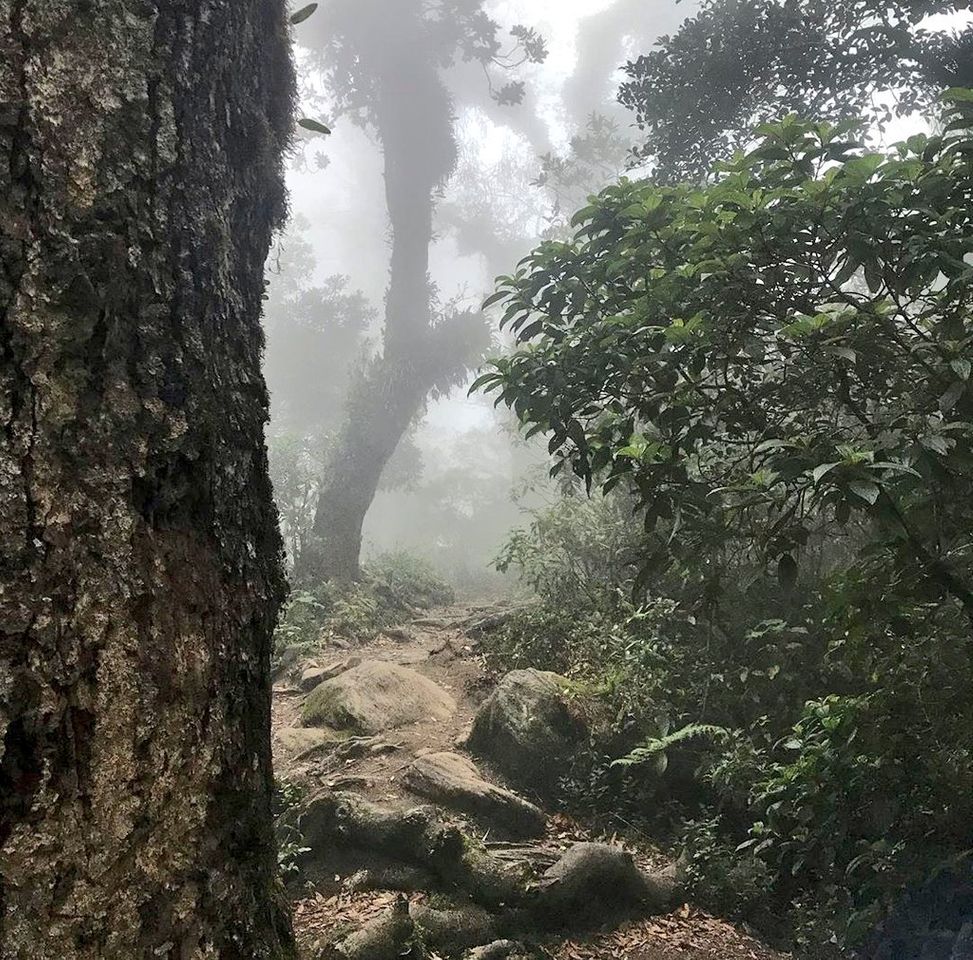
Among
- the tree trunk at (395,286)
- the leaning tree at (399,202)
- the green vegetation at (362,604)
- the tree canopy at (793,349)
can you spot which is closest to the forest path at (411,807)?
the green vegetation at (362,604)

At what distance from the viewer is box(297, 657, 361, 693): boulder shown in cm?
686

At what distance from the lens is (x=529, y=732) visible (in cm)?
482

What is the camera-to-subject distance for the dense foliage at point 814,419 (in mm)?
2525

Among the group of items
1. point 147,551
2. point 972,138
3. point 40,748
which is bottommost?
point 40,748

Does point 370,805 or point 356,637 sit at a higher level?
point 356,637

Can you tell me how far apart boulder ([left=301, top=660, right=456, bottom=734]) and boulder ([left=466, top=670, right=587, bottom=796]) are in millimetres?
688

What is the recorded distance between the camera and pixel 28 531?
2.82ft

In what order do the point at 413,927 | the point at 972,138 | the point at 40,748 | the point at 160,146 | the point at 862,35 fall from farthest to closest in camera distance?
the point at 862,35, the point at 413,927, the point at 972,138, the point at 160,146, the point at 40,748

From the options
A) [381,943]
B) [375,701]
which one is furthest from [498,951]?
[375,701]

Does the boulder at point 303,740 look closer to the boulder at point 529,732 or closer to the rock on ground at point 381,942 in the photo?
the boulder at point 529,732

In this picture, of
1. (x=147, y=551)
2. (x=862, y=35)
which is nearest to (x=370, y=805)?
(x=147, y=551)

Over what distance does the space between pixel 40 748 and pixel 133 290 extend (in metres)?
0.65

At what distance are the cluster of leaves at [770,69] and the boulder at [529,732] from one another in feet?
18.1

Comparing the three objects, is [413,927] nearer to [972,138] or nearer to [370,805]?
[370,805]
